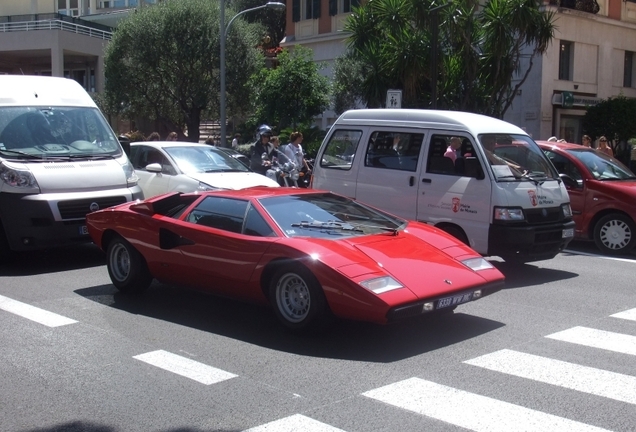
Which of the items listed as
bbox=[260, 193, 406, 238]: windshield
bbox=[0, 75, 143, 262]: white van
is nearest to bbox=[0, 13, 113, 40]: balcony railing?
bbox=[0, 75, 143, 262]: white van

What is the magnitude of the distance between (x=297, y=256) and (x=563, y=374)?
2.40 meters

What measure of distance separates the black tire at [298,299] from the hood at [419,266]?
59 cm

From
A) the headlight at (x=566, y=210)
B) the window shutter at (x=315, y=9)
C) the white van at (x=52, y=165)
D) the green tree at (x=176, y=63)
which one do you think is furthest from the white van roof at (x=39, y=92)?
the window shutter at (x=315, y=9)

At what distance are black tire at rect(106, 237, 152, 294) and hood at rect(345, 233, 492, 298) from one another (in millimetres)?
2810

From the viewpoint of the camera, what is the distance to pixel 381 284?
6738 millimetres

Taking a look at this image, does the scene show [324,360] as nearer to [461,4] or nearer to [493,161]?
[493,161]

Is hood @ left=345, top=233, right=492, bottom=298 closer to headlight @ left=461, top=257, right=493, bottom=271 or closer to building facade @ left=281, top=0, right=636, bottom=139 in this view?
headlight @ left=461, top=257, right=493, bottom=271

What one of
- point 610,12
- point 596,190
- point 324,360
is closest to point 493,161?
point 596,190

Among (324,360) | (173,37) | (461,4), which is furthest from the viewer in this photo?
(173,37)

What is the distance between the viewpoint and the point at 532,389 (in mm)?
5844

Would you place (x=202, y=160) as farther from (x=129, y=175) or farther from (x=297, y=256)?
(x=297, y=256)

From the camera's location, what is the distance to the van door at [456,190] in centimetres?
1009

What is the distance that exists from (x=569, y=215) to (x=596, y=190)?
2.25m

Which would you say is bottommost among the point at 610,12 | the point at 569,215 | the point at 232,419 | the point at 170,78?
the point at 232,419
